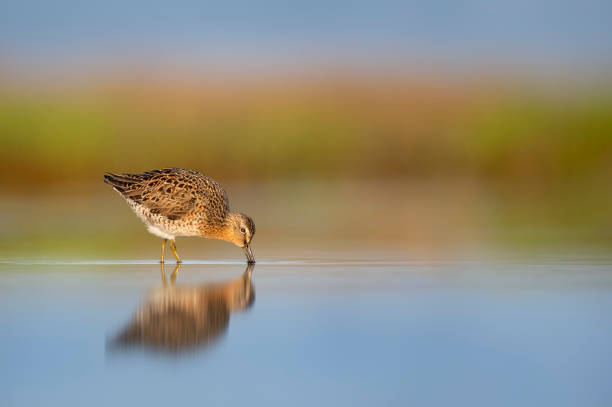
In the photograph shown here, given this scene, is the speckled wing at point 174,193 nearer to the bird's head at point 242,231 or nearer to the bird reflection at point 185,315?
the bird's head at point 242,231

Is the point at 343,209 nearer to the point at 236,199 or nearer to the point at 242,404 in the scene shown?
the point at 236,199

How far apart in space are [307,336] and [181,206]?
417 centimetres

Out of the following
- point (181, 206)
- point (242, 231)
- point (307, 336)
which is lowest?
point (307, 336)

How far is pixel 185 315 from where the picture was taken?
595 cm

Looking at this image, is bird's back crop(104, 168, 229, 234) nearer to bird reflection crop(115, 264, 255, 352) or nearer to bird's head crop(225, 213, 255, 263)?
bird's head crop(225, 213, 255, 263)

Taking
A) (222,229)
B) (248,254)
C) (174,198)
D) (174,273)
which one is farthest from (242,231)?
(174,273)

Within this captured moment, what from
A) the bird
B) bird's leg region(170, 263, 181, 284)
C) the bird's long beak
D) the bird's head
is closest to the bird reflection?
bird's leg region(170, 263, 181, 284)

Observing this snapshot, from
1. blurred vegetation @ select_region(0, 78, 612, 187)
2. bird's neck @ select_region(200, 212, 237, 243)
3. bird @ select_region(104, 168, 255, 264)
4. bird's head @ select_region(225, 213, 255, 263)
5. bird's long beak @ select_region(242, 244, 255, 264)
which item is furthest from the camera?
blurred vegetation @ select_region(0, 78, 612, 187)

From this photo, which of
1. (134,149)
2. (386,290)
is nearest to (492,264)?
(386,290)

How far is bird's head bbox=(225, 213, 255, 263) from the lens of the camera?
350 inches

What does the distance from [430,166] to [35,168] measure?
309 inches

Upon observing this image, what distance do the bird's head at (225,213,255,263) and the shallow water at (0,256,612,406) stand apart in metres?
1.03

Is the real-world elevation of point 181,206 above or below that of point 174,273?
above

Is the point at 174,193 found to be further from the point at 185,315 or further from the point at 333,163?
the point at 333,163
